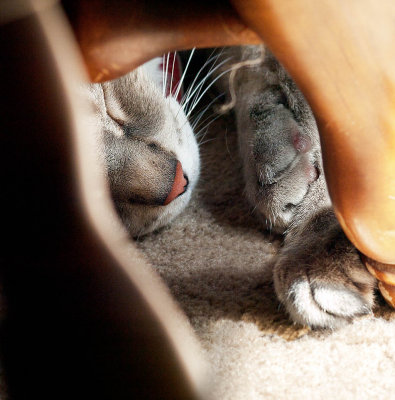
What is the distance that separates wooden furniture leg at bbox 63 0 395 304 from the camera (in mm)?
456

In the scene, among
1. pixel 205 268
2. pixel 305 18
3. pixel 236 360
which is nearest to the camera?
pixel 305 18

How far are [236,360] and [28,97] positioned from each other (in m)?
0.38

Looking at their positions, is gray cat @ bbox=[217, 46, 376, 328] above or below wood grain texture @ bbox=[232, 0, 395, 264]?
below

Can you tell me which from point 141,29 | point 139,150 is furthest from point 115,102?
point 141,29

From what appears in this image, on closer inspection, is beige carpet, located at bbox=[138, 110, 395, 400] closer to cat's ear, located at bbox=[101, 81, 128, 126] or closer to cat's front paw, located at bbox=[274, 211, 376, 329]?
cat's front paw, located at bbox=[274, 211, 376, 329]

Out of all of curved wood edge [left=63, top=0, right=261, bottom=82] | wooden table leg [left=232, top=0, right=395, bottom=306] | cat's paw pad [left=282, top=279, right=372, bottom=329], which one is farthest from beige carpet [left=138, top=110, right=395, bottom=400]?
curved wood edge [left=63, top=0, right=261, bottom=82]

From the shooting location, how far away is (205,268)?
80 centimetres

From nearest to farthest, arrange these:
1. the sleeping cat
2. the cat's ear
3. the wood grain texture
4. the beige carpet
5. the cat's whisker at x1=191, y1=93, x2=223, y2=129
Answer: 1. the wood grain texture
2. the beige carpet
3. the sleeping cat
4. the cat's ear
5. the cat's whisker at x1=191, y1=93, x2=223, y2=129

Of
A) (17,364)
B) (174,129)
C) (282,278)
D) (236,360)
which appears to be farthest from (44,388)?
(174,129)

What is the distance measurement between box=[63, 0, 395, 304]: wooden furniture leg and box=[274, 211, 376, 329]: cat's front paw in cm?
15

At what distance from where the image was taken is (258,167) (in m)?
0.88

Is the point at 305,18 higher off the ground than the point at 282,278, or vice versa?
the point at 305,18

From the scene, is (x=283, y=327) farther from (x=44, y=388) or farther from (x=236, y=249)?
(x=44, y=388)

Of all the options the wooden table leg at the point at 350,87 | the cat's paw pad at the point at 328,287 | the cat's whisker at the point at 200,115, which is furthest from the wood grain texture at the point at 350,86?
the cat's whisker at the point at 200,115
